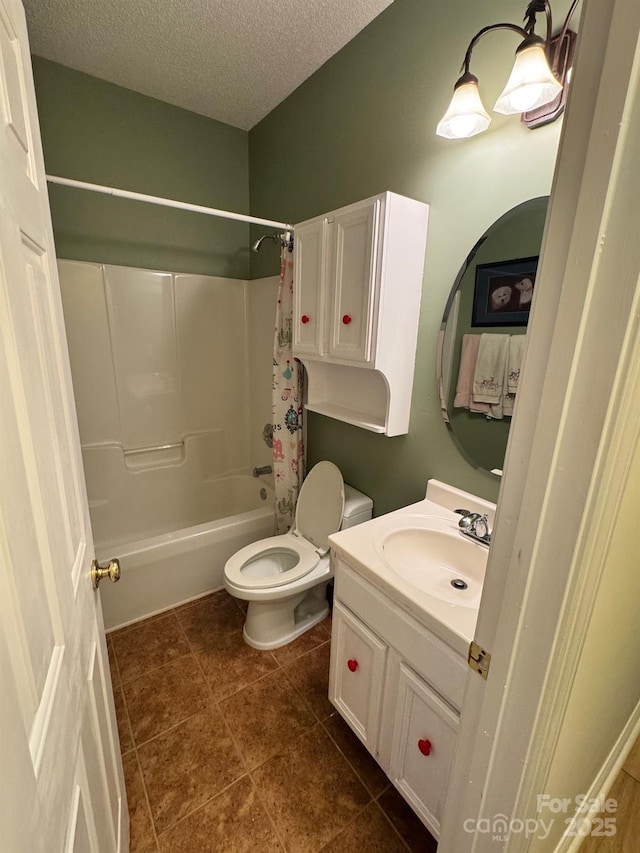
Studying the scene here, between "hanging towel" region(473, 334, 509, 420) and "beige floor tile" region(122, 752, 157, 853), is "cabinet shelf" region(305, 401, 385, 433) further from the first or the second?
"beige floor tile" region(122, 752, 157, 853)

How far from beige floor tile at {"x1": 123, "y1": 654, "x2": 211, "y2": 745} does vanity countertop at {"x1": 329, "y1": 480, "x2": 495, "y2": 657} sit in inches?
37.9

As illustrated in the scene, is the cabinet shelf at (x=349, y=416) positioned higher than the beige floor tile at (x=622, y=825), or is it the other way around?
the cabinet shelf at (x=349, y=416)

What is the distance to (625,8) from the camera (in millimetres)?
383

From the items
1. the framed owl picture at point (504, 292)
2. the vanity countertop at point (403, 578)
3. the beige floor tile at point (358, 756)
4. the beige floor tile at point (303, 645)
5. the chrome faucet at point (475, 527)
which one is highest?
the framed owl picture at point (504, 292)

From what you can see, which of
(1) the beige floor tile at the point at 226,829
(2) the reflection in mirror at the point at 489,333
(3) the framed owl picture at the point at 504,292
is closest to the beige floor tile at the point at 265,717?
(1) the beige floor tile at the point at 226,829

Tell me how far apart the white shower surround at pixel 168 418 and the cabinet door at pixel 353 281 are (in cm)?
98

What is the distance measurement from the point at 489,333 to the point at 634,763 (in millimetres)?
1573

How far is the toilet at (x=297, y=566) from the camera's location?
5.42 ft

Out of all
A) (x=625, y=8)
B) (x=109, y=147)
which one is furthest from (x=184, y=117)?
(x=625, y=8)

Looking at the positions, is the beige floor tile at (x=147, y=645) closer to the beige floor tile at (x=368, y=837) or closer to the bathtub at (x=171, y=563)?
the bathtub at (x=171, y=563)

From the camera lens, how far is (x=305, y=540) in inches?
77.0

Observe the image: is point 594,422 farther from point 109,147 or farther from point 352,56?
point 109,147

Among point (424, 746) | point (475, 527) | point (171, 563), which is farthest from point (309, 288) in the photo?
point (424, 746)

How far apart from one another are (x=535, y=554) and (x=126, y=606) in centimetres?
199
